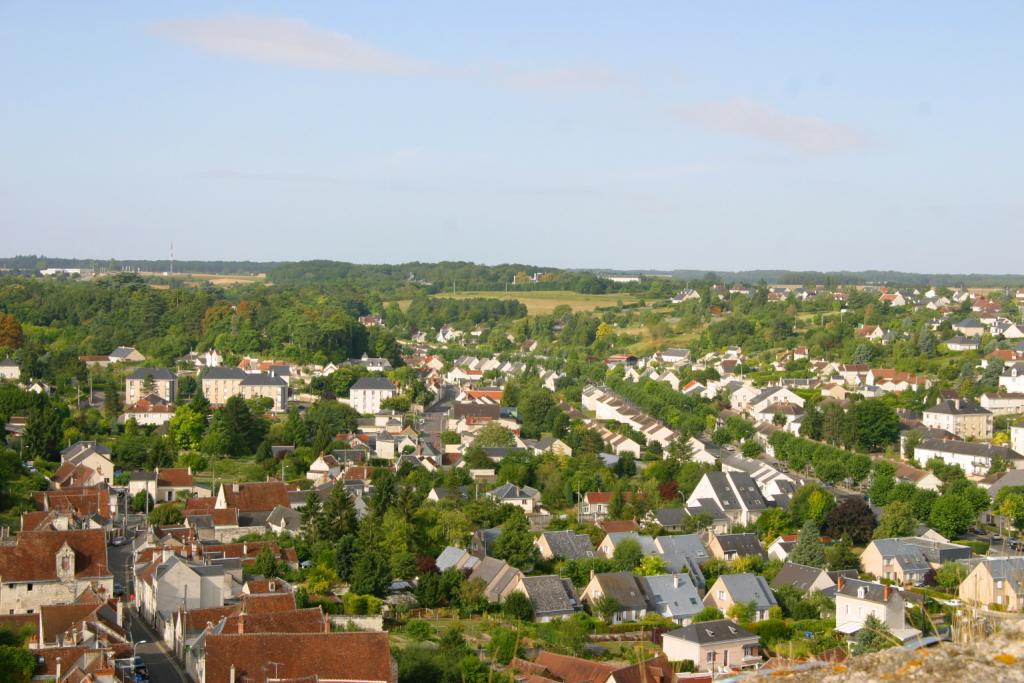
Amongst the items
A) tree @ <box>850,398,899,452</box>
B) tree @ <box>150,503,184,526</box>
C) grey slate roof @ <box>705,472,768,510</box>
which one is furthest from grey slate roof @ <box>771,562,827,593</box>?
tree @ <box>850,398,899,452</box>

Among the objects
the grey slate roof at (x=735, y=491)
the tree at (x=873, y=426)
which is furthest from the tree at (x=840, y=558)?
the tree at (x=873, y=426)

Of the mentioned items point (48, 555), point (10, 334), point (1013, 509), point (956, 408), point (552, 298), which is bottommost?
point (1013, 509)

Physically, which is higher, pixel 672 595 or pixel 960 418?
pixel 960 418

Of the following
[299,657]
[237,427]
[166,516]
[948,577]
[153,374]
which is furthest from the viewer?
[153,374]

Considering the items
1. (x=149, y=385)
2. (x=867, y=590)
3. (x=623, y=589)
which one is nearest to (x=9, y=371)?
(x=149, y=385)

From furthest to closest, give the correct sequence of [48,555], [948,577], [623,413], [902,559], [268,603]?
[623,413] < [902,559] < [948,577] < [48,555] < [268,603]

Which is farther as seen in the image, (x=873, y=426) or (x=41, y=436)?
(x=873, y=426)

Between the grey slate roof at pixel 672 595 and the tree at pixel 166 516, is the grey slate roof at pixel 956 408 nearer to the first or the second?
the grey slate roof at pixel 672 595

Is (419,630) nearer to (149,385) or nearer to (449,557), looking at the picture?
(449,557)
